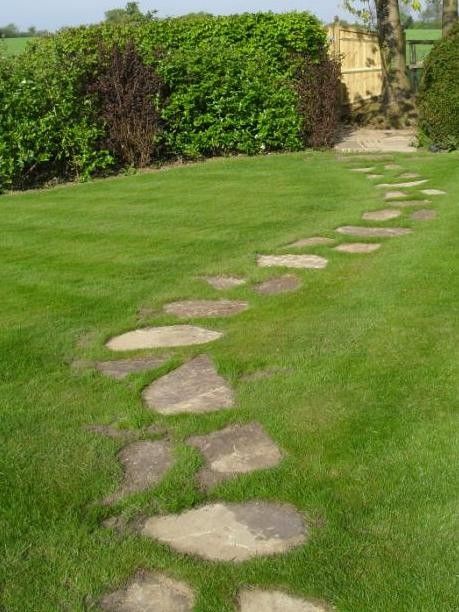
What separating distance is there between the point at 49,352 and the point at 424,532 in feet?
8.51

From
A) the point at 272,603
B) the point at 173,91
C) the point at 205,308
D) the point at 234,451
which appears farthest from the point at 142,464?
the point at 173,91

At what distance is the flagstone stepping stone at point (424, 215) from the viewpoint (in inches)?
298

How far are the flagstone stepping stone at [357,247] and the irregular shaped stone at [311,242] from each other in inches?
7.7

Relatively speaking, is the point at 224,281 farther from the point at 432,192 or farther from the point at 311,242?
the point at 432,192

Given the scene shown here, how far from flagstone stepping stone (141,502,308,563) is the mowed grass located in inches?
2.1

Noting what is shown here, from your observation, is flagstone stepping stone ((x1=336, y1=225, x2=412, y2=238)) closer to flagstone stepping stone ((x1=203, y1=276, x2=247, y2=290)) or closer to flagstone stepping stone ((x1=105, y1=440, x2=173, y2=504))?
flagstone stepping stone ((x1=203, y1=276, x2=247, y2=290))

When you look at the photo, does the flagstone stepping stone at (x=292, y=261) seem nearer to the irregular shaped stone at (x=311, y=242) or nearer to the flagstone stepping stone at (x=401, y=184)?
the irregular shaped stone at (x=311, y=242)

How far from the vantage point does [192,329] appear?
15.4 ft

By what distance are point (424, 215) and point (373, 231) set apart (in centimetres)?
87

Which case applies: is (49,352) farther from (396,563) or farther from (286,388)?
(396,563)

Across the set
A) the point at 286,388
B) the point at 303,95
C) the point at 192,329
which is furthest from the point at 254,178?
the point at 286,388

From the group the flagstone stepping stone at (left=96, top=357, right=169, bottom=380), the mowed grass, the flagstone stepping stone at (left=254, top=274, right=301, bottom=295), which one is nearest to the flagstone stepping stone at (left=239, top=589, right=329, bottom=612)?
the mowed grass

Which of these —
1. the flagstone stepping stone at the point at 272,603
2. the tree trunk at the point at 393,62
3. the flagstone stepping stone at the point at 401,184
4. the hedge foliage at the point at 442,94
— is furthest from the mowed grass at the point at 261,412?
the tree trunk at the point at 393,62

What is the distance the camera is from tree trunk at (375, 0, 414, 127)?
1762 centimetres
